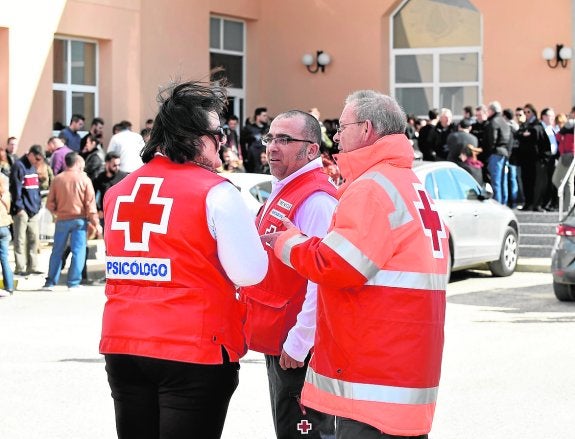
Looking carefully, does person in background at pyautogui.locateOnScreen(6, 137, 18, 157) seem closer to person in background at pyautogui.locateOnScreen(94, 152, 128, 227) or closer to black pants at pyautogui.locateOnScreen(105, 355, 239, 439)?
person in background at pyautogui.locateOnScreen(94, 152, 128, 227)

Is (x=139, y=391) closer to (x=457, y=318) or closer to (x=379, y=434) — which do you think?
(x=379, y=434)

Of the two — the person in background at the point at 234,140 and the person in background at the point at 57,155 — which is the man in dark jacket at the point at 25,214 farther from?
the person in background at the point at 234,140

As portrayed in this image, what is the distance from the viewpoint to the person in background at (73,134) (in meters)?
22.4

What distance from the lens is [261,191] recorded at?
16.5 metres

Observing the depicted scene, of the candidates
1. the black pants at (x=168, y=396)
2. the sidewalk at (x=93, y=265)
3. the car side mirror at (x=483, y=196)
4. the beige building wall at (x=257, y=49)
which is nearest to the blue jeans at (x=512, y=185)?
the sidewalk at (x=93, y=265)

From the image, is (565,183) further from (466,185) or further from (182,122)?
(182,122)

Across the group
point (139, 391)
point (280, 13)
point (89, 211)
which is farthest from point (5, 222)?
point (280, 13)

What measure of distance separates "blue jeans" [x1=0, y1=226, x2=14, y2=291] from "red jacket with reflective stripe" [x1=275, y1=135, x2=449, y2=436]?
11771 mm

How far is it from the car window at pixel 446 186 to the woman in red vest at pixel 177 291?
12407mm

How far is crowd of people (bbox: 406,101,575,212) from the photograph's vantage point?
70.8 feet

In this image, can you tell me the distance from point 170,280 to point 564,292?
36.1ft

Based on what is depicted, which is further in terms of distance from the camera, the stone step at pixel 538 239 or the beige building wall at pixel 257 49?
the beige building wall at pixel 257 49

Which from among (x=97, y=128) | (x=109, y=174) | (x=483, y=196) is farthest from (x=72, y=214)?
(x=97, y=128)

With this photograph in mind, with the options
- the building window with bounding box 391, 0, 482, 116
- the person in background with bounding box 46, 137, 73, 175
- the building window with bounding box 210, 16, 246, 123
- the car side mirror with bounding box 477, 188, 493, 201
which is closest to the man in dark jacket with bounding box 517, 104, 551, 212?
the car side mirror with bounding box 477, 188, 493, 201
